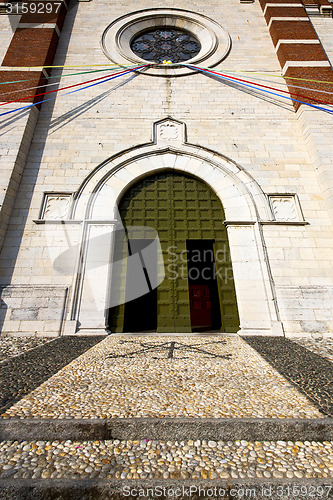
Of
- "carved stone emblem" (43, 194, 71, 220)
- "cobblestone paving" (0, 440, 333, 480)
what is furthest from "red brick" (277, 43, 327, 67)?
"cobblestone paving" (0, 440, 333, 480)

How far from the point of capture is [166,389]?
1.90m

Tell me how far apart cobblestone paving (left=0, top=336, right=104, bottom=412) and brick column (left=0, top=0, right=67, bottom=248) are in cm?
311

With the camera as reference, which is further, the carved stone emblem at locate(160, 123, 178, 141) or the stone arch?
the carved stone emblem at locate(160, 123, 178, 141)

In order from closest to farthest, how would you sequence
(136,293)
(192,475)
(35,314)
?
(192,475), (35,314), (136,293)

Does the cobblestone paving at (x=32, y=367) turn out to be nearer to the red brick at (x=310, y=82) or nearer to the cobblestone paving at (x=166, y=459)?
the cobblestone paving at (x=166, y=459)

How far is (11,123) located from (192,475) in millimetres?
7398

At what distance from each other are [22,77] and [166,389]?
837cm

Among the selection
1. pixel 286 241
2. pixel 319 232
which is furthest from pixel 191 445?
pixel 319 232

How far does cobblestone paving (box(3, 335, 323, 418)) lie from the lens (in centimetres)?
155

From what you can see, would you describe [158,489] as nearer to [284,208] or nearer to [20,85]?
[284,208]

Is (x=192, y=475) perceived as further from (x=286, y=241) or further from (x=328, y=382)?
(x=286, y=241)

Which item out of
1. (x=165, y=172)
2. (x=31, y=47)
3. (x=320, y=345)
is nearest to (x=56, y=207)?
(x=165, y=172)

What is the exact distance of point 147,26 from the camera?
325 inches

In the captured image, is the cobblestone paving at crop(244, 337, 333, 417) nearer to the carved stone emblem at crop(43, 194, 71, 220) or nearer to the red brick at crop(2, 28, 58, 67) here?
the carved stone emblem at crop(43, 194, 71, 220)
